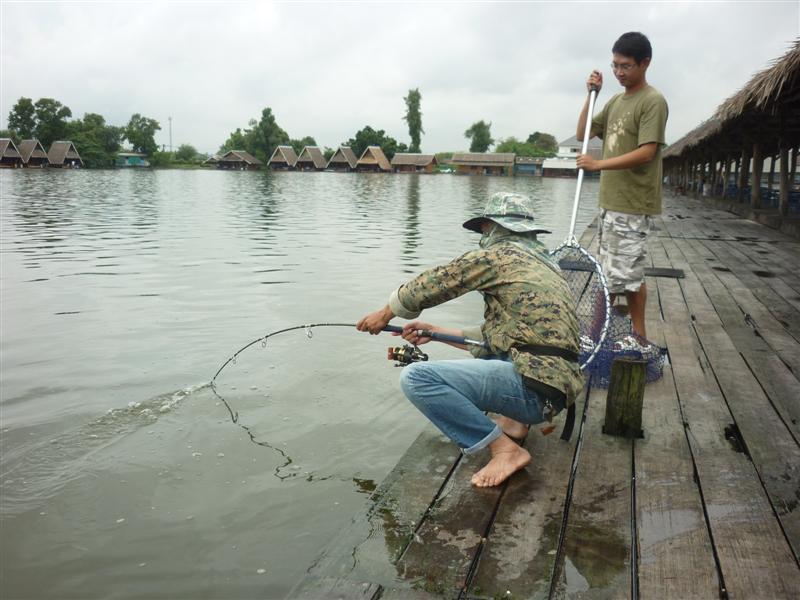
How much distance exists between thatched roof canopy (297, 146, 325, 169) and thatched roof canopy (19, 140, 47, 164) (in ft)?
114

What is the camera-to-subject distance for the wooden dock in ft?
7.27

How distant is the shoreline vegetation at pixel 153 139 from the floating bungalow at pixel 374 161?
11.3 ft

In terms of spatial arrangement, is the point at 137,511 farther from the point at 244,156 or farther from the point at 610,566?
the point at 244,156

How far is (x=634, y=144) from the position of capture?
4.46 metres

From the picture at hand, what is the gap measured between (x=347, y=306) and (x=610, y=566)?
646 cm

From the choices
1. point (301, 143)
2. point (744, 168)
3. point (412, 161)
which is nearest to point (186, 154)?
point (301, 143)

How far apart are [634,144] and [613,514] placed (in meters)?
2.76

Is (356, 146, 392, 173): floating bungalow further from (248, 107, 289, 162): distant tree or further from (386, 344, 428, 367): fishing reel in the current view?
(386, 344, 428, 367): fishing reel

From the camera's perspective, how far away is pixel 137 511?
11.6ft

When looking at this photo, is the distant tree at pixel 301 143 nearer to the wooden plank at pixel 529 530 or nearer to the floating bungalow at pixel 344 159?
the floating bungalow at pixel 344 159

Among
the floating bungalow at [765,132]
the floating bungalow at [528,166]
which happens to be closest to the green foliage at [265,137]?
the floating bungalow at [528,166]

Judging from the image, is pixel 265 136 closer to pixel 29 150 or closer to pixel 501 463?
pixel 29 150

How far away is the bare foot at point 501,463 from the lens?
286 cm

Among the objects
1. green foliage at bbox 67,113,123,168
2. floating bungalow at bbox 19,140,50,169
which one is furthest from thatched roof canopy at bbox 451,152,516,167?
floating bungalow at bbox 19,140,50,169
